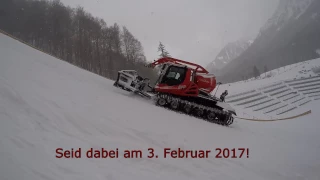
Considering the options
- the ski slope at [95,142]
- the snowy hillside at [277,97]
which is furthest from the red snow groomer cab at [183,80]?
the snowy hillside at [277,97]

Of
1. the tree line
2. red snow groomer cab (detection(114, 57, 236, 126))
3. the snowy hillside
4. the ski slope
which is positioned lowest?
the ski slope

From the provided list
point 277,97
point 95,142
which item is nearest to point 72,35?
point 95,142

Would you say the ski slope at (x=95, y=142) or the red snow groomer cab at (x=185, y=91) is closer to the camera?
the ski slope at (x=95, y=142)

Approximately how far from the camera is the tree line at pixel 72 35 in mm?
33500

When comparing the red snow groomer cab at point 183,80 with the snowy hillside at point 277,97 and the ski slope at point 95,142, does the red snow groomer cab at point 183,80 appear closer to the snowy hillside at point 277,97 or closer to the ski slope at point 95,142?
the ski slope at point 95,142

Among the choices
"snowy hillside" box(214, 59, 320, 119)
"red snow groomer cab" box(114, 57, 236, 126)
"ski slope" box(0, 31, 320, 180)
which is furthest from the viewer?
"snowy hillside" box(214, 59, 320, 119)

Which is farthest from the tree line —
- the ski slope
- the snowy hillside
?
the ski slope

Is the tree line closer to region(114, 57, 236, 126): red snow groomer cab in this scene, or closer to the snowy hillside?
the snowy hillside

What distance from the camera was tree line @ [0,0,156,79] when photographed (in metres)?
33.5

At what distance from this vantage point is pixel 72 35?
122 ft

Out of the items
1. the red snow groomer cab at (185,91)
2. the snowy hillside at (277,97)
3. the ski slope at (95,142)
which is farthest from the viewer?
the snowy hillside at (277,97)

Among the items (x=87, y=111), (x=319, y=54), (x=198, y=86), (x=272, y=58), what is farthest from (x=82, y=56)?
(x=272, y=58)

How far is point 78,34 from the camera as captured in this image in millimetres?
37438

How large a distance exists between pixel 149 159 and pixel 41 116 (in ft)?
9.56
